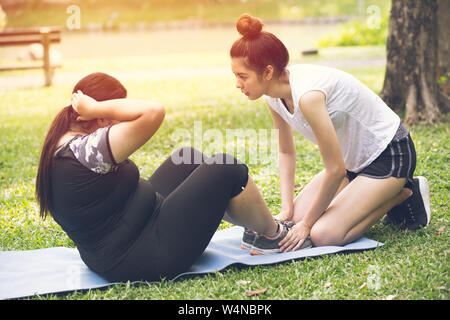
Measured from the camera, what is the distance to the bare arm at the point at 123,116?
2.83m

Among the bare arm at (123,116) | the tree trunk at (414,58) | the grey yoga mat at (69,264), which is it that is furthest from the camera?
the tree trunk at (414,58)

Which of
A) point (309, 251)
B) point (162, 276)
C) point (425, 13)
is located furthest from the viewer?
point (425, 13)

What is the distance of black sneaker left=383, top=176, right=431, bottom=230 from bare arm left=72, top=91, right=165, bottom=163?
6.07ft

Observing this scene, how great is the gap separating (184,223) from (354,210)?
1119mm

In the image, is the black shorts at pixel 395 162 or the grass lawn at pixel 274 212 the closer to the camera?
the grass lawn at pixel 274 212

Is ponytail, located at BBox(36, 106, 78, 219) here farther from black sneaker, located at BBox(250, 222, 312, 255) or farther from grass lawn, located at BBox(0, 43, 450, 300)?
black sneaker, located at BBox(250, 222, 312, 255)

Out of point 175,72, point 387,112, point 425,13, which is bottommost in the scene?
point 175,72

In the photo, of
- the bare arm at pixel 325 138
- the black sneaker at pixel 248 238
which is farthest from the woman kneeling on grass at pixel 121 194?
the bare arm at pixel 325 138

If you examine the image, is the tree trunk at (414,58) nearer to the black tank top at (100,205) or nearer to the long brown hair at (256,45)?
the long brown hair at (256,45)

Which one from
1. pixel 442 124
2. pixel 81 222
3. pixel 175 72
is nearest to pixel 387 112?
pixel 81 222

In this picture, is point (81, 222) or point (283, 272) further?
point (283, 272)

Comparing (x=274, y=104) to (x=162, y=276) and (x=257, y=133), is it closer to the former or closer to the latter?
(x=162, y=276)
